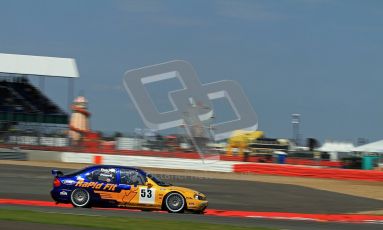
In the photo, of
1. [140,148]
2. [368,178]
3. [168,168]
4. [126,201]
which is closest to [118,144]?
[140,148]

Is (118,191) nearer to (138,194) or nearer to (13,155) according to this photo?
(138,194)

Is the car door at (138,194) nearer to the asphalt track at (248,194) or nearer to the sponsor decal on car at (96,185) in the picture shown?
the sponsor decal on car at (96,185)

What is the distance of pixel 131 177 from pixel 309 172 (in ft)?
58.3

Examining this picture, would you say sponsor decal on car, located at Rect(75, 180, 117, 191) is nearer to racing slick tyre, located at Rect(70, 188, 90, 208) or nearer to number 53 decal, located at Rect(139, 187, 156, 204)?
racing slick tyre, located at Rect(70, 188, 90, 208)

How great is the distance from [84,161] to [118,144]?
2.21m

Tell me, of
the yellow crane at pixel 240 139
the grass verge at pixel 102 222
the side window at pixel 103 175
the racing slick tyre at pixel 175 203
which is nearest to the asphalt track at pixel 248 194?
the racing slick tyre at pixel 175 203

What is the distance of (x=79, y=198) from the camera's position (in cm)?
1429

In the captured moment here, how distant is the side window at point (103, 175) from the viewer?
14.4 metres

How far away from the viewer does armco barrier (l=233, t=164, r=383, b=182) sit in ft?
99.0

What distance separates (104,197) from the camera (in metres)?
14.4

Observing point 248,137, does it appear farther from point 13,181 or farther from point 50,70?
point 13,181

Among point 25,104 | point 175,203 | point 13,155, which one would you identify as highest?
point 25,104

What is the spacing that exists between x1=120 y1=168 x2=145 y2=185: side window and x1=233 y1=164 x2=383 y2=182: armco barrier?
1714 centimetres

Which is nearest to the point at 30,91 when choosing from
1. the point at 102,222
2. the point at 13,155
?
the point at 13,155
